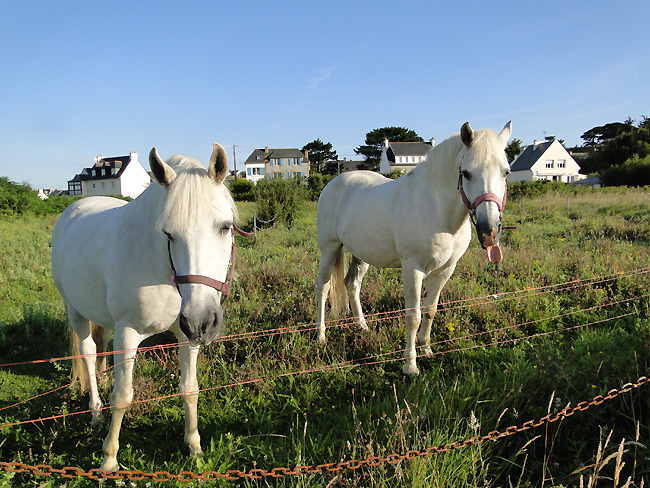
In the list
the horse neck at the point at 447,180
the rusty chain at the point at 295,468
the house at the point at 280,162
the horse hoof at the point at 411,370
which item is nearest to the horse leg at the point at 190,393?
the rusty chain at the point at 295,468

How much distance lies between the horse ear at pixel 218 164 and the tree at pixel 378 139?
7139 centimetres

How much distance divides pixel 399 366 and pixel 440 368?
433 mm

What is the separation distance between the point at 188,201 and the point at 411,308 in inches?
101

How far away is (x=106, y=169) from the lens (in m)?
54.4

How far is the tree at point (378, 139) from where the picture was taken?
72312 mm

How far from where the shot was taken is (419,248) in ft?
11.9

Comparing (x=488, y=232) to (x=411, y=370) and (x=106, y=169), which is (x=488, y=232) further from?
(x=106, y=169)

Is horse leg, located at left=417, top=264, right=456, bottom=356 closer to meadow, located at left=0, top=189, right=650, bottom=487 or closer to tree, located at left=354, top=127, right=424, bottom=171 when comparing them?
meadow, located at left=0, top=189, right=650, bottom=487

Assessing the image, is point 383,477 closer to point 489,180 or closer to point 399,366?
point 399,366

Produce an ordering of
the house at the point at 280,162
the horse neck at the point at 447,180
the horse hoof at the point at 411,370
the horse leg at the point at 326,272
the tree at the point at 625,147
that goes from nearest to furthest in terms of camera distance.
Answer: the horse neck at the point at 447,180, the horse hoof at the point at 411,370, the horse leg at the point at 326,272, the tree at the point at 625,147, the house at the point at 280,162

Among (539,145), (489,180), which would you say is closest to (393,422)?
(489,180)

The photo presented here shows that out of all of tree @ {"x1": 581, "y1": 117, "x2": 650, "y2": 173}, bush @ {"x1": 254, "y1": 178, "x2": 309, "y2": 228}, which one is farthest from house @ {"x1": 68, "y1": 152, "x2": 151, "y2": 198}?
tree @ {"x1": 581, "y1": 117, "x2": 650, "y2": 173}

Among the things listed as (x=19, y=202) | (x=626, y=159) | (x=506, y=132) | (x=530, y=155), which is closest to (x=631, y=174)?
(x=626, y=159)

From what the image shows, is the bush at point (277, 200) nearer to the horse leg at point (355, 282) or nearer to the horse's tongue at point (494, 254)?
the horse leg at point (355, 282)
